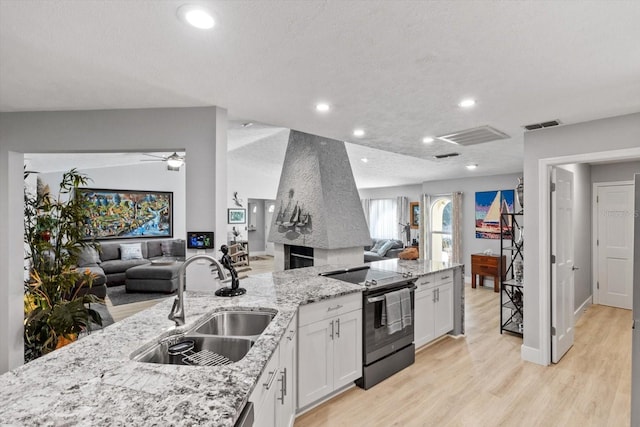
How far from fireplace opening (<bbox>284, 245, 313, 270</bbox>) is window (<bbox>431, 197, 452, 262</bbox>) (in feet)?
13.6

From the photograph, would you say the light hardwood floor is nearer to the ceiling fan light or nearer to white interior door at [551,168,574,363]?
white interior door at [551,168,574,363]

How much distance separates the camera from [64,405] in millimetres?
1016

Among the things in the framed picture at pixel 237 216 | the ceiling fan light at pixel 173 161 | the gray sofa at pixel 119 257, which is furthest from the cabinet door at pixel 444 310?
the framed picture at pixel 237 216

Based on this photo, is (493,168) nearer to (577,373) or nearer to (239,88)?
(577,373)

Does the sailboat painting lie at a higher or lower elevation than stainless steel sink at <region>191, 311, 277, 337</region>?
higher

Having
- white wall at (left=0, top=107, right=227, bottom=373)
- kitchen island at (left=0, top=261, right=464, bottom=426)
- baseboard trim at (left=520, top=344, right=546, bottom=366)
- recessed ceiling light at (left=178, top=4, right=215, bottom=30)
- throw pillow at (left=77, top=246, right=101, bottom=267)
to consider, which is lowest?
baseboard trim at (left=520, top=344, right=546, bottom=366)

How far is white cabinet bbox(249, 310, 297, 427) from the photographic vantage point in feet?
4.40

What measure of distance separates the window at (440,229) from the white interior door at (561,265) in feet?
14.1

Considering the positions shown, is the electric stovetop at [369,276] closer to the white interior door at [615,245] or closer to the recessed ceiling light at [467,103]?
the recessed ceiling light at [467,103]

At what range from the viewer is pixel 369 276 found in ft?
10.2

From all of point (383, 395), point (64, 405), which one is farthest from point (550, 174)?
point (64, 405)

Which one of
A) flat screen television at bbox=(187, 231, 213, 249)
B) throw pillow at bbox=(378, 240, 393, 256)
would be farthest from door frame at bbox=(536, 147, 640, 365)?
throw pillow at bbox=(378, 240, 393, 256)

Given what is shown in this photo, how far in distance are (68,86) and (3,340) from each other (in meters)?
2.21

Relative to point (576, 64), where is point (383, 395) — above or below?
below
